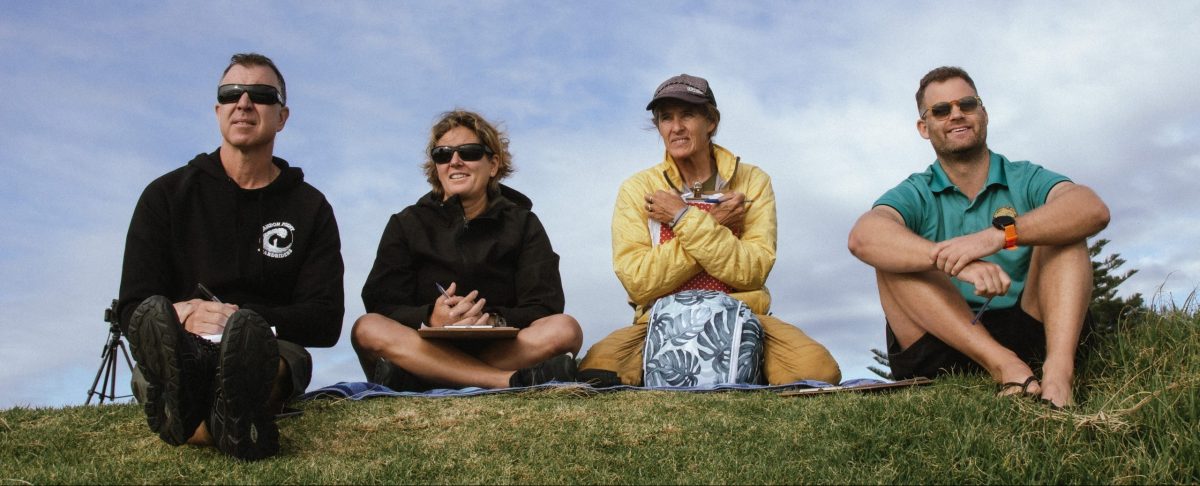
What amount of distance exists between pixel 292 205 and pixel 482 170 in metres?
1.51

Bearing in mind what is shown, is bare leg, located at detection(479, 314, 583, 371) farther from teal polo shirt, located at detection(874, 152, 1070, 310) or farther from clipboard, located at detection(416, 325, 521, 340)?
teal polo shirt, located at detection(874, 152, 1070, 310)

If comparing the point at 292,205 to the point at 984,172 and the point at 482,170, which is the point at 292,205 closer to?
the point at 482,170

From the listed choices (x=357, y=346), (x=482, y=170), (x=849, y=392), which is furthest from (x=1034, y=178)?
(x=357, y=346)

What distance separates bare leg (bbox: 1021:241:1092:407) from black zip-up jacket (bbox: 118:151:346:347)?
407 cm

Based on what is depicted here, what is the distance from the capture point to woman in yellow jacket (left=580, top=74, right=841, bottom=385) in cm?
711

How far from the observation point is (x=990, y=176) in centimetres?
658

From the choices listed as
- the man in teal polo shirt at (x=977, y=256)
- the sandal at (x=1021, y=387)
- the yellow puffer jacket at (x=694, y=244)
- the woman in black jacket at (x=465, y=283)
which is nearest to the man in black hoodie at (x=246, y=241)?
the woman in black jacket at (x=465, y=283)

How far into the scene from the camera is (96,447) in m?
5.62

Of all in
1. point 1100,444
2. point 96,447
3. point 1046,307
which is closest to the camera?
point 1100,444

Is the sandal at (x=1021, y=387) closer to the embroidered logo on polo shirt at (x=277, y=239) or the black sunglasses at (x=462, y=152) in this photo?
Answer: the black sunglasses at (x=462, y=152)

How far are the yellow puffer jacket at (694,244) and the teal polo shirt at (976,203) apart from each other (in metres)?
1.08

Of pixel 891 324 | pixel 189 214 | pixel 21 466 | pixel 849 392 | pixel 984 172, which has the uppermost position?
pixel 984 172

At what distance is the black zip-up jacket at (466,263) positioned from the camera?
7.38 m

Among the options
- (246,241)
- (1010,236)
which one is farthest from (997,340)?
(246,241)
